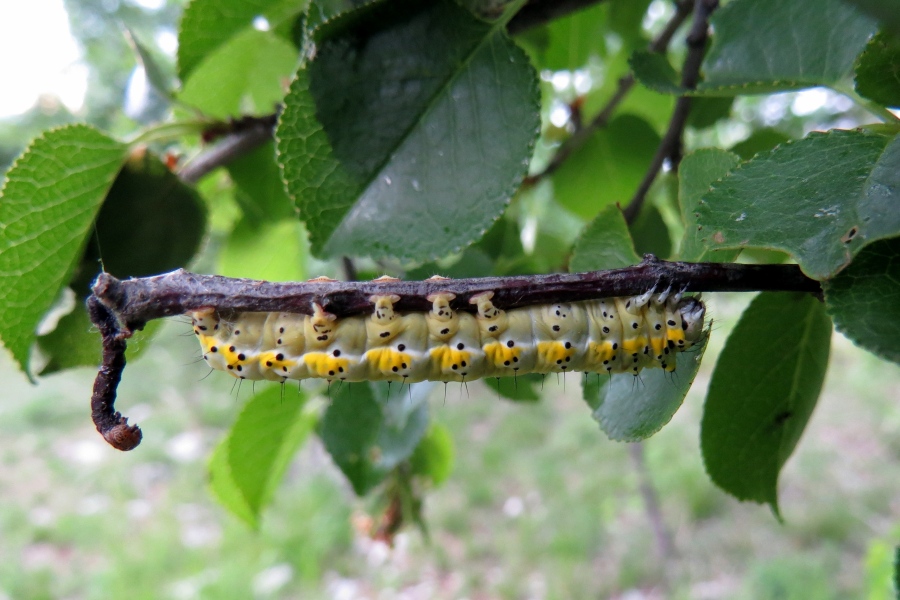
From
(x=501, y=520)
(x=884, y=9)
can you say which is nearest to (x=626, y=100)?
(x=884, y=9)

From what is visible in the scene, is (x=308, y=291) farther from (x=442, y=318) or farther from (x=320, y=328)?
(x=442, y=318)

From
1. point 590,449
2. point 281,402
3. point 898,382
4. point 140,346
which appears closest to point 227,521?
point 590,449

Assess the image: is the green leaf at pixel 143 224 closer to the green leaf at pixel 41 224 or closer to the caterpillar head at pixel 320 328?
the green leaf at pixel 41 224

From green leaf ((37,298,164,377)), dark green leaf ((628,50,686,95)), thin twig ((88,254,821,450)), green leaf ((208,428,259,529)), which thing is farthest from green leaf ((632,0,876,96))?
green leaf ((208,428,259,529))

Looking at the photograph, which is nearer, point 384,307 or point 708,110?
point 384,307

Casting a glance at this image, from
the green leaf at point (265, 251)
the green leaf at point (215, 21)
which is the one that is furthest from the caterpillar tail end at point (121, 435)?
the green leaf at point (265, 251)

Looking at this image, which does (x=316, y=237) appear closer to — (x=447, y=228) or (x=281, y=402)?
(x=447, y=228)

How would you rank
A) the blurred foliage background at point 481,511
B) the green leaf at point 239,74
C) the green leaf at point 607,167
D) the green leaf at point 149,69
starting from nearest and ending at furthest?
the green leaf at point 149,69 → the green leaf at point 239,74 → the green leaf at point 607,167 → the blurred foliage background at point 481,511
